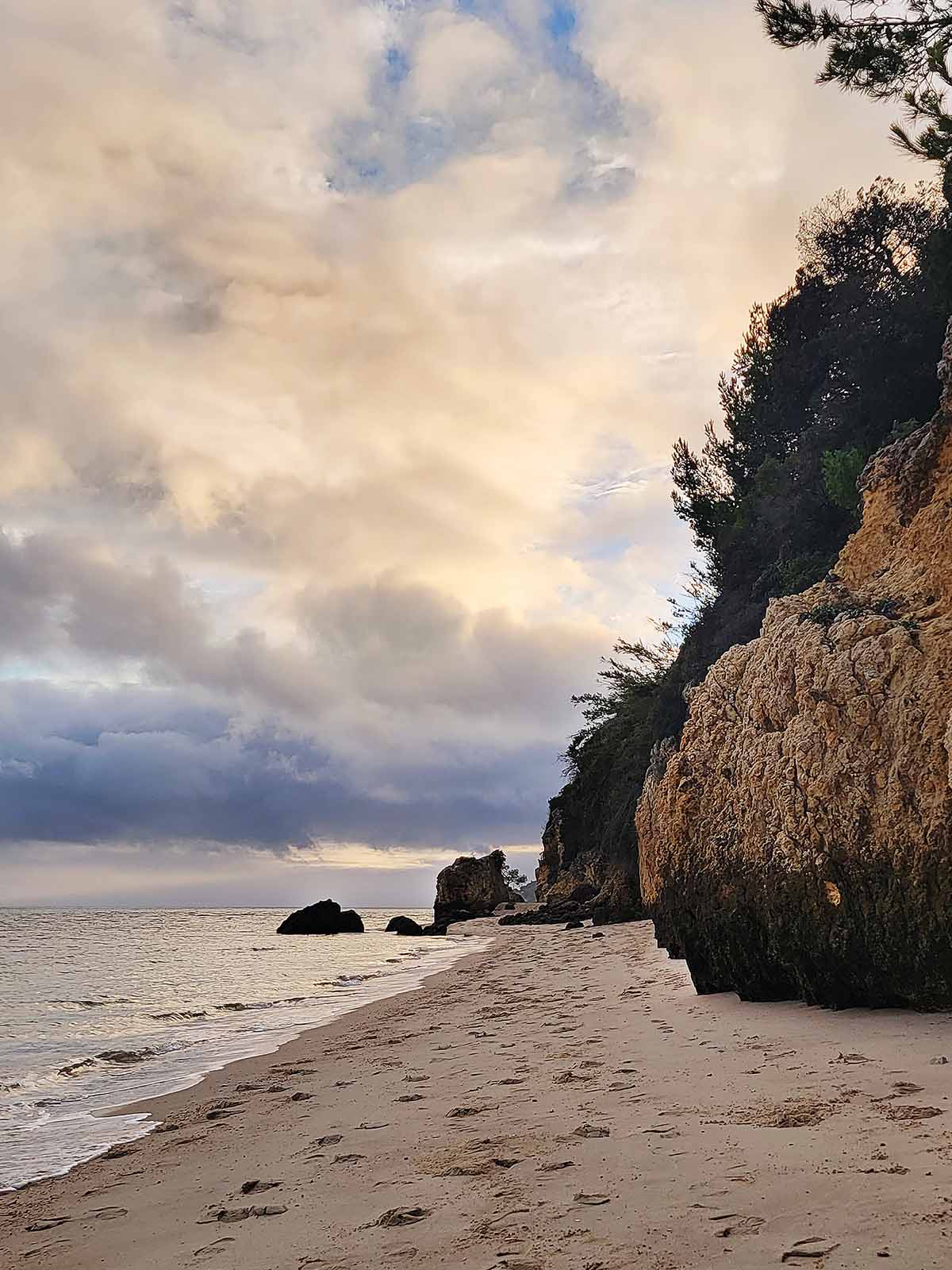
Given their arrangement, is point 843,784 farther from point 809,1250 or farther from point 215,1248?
point 215,1248

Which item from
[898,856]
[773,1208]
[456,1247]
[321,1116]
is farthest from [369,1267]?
[898,856]

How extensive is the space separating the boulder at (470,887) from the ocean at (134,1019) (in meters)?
26.4

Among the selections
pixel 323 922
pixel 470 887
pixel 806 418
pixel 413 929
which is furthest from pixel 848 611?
pixel 470 887

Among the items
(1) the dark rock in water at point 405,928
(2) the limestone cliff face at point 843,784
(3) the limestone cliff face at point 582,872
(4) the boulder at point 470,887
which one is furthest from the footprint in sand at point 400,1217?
(4) the boulder at point 470,887

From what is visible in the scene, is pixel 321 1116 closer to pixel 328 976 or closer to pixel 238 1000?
pixel 238 1000

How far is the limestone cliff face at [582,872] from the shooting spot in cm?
3216

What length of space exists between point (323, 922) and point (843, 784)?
157ft

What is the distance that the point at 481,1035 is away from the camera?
10.2 m

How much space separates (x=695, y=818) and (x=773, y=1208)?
8689 mm

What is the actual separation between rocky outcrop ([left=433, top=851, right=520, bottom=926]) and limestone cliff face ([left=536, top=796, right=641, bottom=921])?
2.89m

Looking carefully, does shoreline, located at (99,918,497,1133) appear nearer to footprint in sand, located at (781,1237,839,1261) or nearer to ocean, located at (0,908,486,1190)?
ocean, located at (0,908,486,1190)

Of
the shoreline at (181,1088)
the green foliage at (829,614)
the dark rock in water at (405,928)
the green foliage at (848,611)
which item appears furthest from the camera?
the dark rock in water at (405,928)

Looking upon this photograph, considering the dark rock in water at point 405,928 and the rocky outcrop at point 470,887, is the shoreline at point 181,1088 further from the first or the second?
the rocky outcrop at point 470,887

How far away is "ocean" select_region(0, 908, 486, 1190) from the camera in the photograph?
8.23 meters
